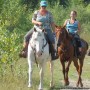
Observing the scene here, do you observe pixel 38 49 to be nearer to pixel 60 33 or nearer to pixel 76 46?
pixel 60 33

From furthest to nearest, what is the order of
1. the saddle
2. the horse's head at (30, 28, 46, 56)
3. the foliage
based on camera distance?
the saddle < the foliage < the horse's head at (30, 28, 46, 56)

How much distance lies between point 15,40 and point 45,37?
4.67ft

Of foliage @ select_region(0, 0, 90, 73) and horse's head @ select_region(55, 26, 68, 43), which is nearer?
foliage @ select_region(0, 0, 90, 73)

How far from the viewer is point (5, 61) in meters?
13.4

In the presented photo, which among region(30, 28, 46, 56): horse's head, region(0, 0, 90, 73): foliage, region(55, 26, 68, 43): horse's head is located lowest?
region(0, 0, 90, 73): foliage

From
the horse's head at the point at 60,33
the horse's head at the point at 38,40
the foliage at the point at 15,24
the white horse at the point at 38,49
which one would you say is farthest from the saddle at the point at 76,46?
the horse's head at the point at 38,40

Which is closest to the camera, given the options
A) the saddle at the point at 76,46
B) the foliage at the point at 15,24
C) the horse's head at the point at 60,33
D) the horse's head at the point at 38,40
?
the horse's head at the point at 38,40

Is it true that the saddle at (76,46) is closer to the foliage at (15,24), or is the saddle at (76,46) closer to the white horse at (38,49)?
the foliage at (15,24)

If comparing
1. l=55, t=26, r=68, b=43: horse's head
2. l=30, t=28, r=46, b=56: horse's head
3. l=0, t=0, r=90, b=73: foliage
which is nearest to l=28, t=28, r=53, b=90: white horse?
l=30, t=28, r=46, b=56: horse's head

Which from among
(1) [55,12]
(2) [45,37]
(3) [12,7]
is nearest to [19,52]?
(2) [45,37]

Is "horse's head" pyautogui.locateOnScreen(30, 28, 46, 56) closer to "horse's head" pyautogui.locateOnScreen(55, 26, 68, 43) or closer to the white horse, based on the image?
the white horse

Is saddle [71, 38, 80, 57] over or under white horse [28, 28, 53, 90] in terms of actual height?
under

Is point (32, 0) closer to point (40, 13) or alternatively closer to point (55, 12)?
point (55, 12)

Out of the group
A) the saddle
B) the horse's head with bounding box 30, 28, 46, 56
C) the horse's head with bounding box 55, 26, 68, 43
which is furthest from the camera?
the saddle
